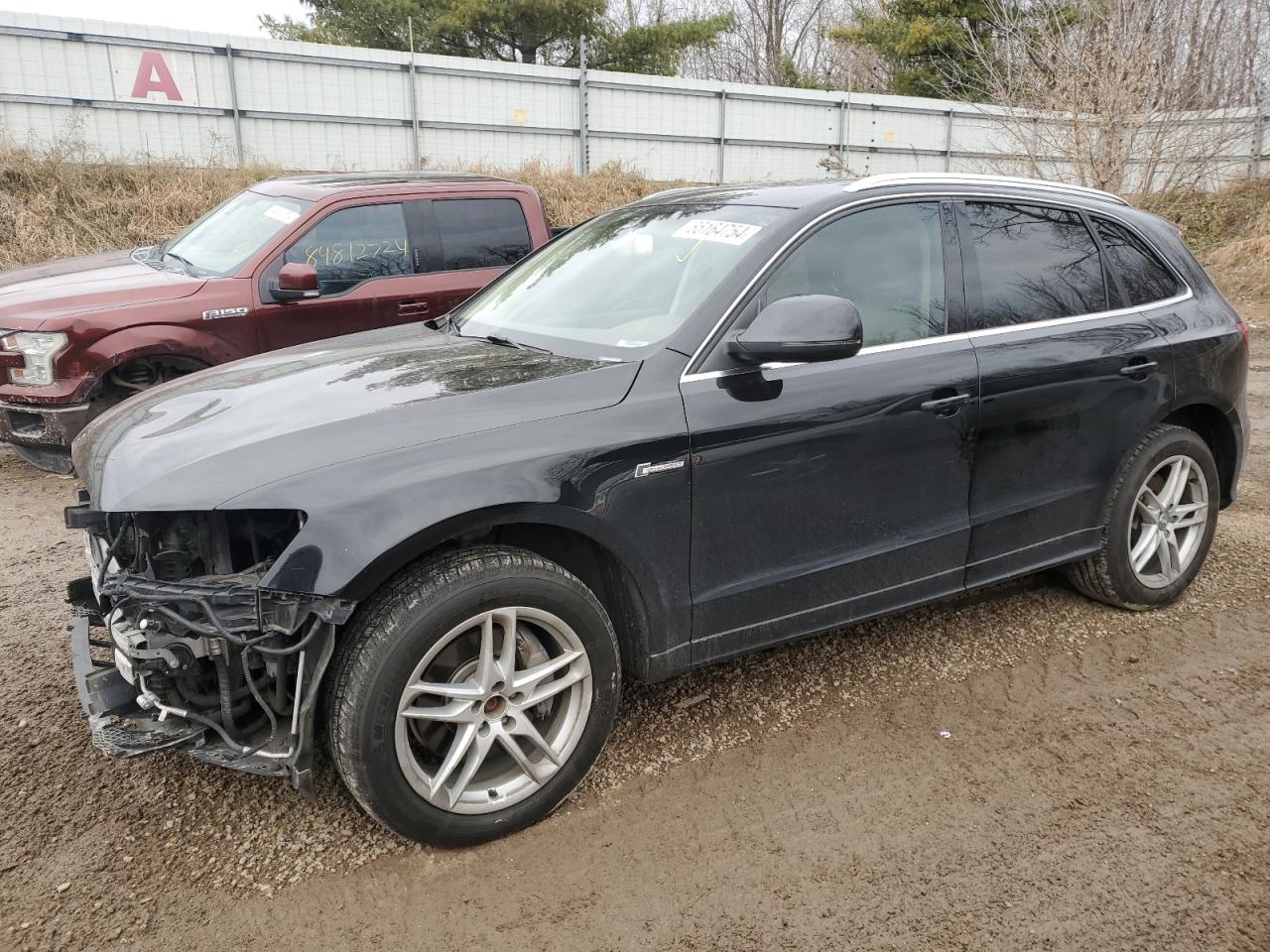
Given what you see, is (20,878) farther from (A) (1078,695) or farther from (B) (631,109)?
(B) (631,109)

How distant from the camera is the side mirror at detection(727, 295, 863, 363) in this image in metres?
2.90

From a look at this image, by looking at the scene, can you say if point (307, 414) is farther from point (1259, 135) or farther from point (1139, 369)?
point (1259, 135)

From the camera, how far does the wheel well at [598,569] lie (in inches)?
113

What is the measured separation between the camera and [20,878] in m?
2.61

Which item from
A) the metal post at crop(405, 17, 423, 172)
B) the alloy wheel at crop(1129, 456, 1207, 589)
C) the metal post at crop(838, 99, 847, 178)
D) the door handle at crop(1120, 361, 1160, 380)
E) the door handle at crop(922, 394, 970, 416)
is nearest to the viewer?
the door handle at crop(922, 394, 970, 416)

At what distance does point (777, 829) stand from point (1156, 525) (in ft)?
7.98

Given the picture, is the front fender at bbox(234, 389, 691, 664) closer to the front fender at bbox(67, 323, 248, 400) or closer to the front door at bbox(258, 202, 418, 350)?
the front fender at bbox(67, 323, 248, 400)

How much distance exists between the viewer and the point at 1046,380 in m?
Answer: 3.66

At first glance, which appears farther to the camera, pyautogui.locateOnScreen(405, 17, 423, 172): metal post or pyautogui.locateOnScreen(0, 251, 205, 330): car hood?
pyautogui.locateOnScreen(405, 17, 423, 172): metal post

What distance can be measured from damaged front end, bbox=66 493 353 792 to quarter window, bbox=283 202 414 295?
13.5ft

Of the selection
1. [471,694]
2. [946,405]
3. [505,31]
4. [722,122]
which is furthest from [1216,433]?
[505,31]

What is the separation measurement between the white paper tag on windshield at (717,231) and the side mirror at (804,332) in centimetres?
44

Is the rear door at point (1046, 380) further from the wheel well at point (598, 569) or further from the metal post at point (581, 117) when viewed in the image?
the metal post at point (581, 117)

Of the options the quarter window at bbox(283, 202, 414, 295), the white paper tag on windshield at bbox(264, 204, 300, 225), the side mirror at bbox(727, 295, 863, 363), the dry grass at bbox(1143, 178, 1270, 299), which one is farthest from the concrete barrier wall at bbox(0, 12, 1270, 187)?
the side mirror at bbox(727, 295, 863, 363)
